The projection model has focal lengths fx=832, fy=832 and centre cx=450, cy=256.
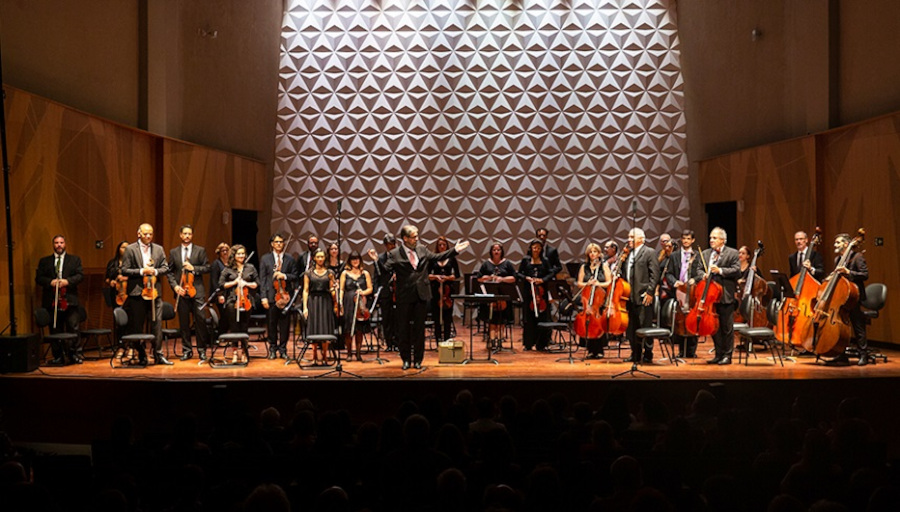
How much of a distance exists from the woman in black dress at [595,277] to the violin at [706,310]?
1.09 metres

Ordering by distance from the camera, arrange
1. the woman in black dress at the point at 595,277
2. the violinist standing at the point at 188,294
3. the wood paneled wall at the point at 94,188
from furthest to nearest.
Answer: the violinist standing at the point at 188,294
the woman in black dress at the point at 595,277
the wood paneled wall at the point at 94,188

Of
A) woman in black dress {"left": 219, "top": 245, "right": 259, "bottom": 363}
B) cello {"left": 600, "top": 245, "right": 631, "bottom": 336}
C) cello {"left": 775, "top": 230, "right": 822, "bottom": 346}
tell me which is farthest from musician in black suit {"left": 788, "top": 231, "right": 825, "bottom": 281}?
woman in black dress {"left": 219, "top": 245, "right": 259, "bottom": 363}

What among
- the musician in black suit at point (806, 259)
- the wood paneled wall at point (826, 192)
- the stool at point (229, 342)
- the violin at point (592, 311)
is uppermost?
the wood paneled wall at point (826, 192)

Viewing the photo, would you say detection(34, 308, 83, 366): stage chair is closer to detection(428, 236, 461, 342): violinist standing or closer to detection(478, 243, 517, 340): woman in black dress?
detection(428, 236, 461, 342): violinist standing

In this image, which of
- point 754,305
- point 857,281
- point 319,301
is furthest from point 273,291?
point 857,281

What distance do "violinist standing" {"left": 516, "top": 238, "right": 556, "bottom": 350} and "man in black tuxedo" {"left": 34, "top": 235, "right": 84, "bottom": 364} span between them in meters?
5.59

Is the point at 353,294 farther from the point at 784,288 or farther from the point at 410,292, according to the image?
the point at 784,288

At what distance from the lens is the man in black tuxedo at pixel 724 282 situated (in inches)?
371

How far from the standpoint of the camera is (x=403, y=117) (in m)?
16.3

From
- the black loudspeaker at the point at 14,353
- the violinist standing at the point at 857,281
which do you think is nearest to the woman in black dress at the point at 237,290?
the black loudspeaker at the point at 14,353

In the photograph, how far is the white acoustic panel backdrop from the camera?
16.1 meters

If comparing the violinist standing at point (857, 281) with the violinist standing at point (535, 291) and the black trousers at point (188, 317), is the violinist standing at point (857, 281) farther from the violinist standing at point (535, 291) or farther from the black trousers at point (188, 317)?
the black trousers at point (188, 317)

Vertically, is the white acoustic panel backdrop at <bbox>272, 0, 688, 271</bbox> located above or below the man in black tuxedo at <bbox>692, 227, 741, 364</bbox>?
above
